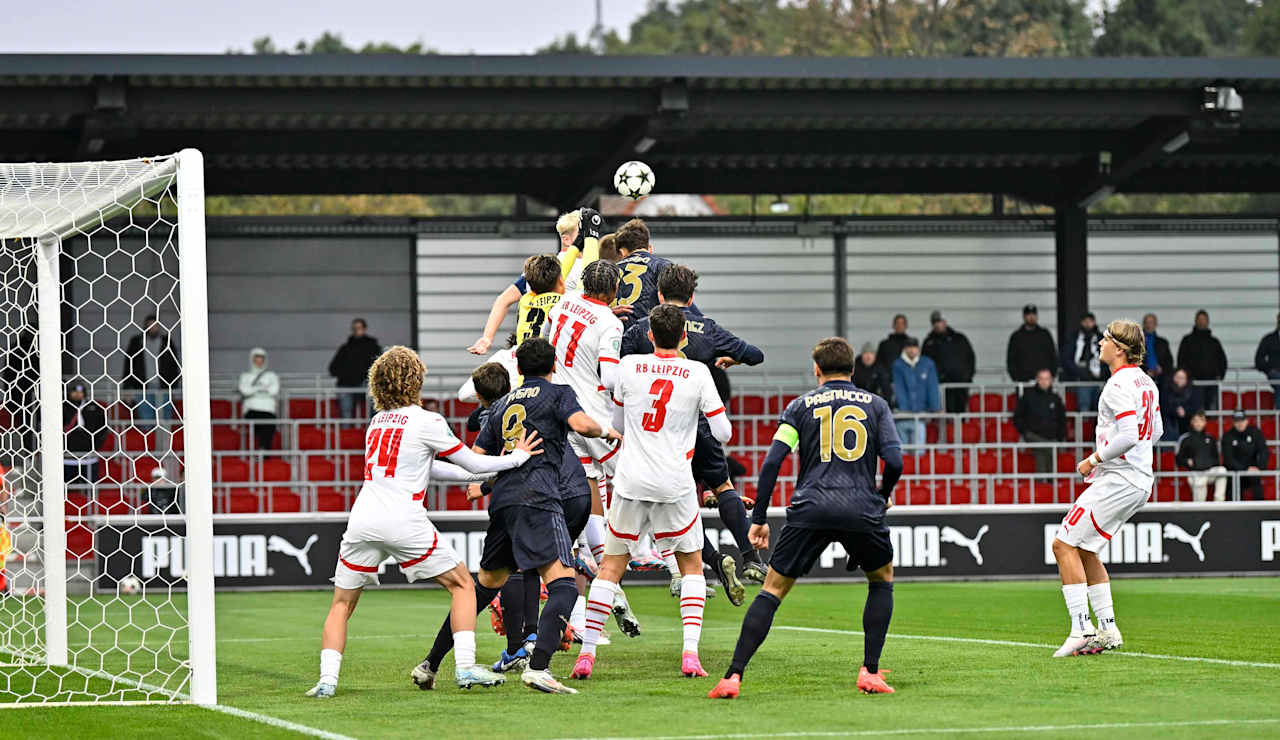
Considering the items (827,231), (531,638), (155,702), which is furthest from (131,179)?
(827,231)

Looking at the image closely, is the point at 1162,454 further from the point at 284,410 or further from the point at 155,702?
the point at 155,702

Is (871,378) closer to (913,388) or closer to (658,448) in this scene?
(913,388)

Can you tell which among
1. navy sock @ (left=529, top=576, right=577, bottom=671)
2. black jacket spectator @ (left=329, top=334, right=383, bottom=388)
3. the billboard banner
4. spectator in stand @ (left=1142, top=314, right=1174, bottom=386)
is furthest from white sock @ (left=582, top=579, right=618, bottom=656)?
spectator in stand @ (left=1142, top=314, right=1174, bottom=386)

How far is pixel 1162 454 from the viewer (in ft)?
72.0

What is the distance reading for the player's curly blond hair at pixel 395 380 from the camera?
8438 mm

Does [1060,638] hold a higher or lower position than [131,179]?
lower

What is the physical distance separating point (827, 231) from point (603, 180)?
4996mm

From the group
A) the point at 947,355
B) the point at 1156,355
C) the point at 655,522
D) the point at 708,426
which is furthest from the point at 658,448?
the point at 1156,355

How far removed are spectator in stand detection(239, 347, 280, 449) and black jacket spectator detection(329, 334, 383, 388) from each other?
1.21 m

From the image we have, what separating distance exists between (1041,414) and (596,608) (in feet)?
44.0

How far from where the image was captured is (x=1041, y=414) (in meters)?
21.3

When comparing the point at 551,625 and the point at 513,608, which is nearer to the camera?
the point at 551,625

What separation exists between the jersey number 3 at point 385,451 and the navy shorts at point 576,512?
1176mm

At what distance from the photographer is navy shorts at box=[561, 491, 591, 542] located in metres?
9.24
